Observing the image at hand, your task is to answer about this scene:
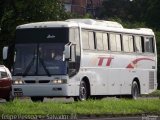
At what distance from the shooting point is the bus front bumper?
27.0 meters

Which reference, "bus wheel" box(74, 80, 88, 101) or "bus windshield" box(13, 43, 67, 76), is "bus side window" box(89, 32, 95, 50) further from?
"bus windshield" box(13, 43, 67, 76)

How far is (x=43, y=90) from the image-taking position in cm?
2723

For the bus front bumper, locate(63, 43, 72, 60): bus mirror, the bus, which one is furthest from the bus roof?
the bus front bumper

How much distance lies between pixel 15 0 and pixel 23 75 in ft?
45.3

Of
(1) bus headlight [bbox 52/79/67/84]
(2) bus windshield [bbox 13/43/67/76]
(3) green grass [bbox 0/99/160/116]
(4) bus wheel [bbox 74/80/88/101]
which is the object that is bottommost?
(3) green grass [bbox 0/99/160/116]

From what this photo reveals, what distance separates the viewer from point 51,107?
21.2m

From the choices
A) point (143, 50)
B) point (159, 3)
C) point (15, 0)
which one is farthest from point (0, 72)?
point (159, 3)

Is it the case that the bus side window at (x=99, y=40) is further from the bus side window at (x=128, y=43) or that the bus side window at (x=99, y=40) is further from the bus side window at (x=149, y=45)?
the bus side window at (x=149, y=45)

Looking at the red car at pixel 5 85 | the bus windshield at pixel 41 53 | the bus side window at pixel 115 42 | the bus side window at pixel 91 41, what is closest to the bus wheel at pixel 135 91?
the bus side window at pixel 115 42

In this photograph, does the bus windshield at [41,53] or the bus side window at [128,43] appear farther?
the bus side window at [128,43]

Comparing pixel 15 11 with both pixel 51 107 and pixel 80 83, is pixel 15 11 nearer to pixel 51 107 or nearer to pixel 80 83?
pixel 80 83

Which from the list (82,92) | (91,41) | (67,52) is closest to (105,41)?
(91,41)

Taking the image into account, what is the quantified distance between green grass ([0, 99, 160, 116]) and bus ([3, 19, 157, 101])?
3.81 metres

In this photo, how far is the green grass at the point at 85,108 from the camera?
20.1 m
